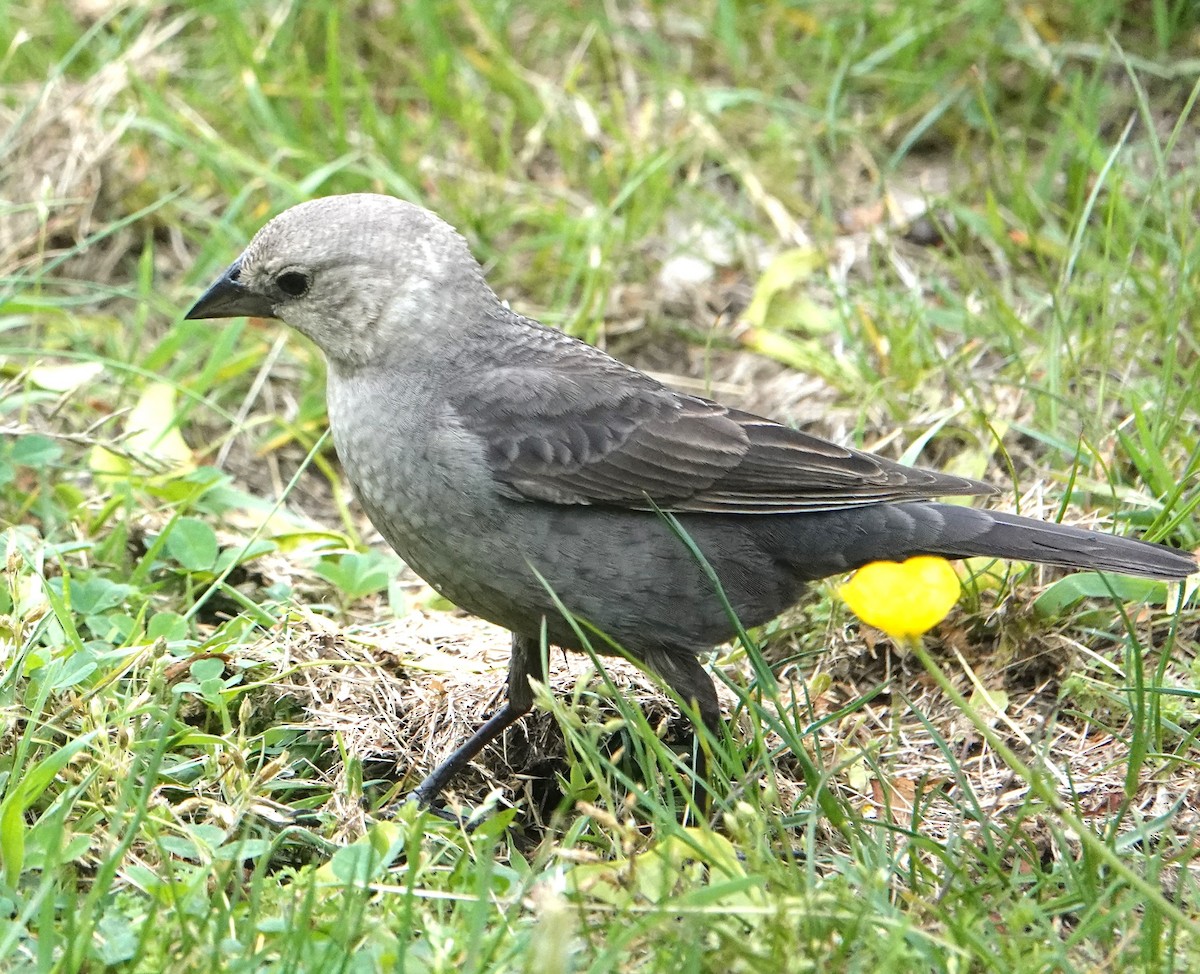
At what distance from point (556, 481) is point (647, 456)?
0.87 feet

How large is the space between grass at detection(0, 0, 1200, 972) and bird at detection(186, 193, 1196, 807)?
202 mm

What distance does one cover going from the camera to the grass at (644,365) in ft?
9.21

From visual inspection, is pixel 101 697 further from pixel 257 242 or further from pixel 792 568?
pixel 792 568

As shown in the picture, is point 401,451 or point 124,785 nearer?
point 124,785

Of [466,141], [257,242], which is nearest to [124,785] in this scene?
[257,242]

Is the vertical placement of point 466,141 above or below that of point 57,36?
below

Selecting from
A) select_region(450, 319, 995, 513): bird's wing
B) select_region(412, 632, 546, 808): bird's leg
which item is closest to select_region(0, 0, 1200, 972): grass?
select_region(412, 632, 546, 808): bird's leg

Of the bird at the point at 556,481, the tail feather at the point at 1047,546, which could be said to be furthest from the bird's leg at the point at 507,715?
the tail feather at the point at 1047,546

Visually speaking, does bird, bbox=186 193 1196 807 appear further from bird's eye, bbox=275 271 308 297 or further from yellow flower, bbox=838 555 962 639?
yellow flower, bbox=838 555 962 639

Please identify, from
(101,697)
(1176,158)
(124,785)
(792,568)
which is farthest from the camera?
(1176,158)

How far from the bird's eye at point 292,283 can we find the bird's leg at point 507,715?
1.08m

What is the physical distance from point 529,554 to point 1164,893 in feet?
5.24

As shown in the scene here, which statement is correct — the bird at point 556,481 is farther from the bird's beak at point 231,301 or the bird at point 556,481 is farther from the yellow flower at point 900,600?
the yellow flower at point 900,600

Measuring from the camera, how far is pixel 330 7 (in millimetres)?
6582
